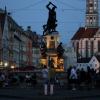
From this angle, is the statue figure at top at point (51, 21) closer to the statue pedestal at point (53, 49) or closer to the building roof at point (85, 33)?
the statue pedestal at point (53, 49)

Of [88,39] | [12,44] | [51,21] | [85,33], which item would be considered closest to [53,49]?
[51,21]

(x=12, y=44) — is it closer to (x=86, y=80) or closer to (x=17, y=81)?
(x=17, y=81)

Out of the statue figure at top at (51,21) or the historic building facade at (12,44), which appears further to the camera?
the historic building facade at (12,44)

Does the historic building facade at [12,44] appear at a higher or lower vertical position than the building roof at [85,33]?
lower

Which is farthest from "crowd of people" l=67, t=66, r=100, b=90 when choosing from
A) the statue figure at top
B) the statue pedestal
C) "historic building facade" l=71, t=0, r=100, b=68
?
"historic building facade" l=71, t=0, r=100, b=68

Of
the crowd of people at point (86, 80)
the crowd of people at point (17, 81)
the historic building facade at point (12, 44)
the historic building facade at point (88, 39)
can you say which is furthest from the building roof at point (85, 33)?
the crowd of people at point (86, 80)

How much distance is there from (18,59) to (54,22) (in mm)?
78110

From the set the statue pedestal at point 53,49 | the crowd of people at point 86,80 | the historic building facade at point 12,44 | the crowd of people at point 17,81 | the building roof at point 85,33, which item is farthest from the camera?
the building roof at point 85,33

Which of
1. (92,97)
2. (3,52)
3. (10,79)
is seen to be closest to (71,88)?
(92,97)

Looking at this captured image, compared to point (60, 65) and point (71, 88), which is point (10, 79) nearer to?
point (60, 65)

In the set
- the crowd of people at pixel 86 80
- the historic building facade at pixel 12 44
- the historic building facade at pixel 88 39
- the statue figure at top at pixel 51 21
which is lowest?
the crowd of people at pixel 86 80

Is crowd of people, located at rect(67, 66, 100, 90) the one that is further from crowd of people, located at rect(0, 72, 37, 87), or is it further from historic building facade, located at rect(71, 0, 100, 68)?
historic building facade, located at rect(71, 0, 100, 68)

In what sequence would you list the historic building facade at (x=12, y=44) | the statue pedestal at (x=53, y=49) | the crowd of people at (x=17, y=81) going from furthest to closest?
the historic building facade at (x=12, y=44), the statue pedestal at (x=53, y=49), the crowd of people at (x=17, y=81)

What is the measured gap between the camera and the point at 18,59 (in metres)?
127
